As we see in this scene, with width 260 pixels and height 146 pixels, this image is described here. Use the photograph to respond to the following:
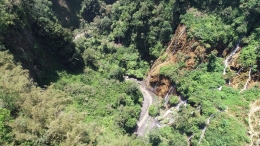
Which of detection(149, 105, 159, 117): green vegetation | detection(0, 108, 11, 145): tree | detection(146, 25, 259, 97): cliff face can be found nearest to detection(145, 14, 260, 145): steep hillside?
detection(146, 25, 259, 97): cliff face

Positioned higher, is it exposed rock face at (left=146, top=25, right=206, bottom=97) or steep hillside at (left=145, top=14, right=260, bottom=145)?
exposed rock face at (left=146, top=25, right=206, bottom=97)

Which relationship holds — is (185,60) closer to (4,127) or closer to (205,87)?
(205,87)

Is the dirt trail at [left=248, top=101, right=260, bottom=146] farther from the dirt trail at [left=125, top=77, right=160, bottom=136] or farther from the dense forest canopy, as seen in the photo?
the dirt trail at [left=125, top=77, right=160, bottom=136]

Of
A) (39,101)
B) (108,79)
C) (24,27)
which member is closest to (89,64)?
(108,79)

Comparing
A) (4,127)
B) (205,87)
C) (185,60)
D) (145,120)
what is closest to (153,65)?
(185,60)

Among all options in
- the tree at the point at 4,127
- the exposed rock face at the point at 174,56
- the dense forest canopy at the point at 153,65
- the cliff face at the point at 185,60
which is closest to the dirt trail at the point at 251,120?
the dense forest canopy at the point at 153,65

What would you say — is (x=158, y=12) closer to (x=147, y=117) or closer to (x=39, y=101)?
(x=147, y=117)
